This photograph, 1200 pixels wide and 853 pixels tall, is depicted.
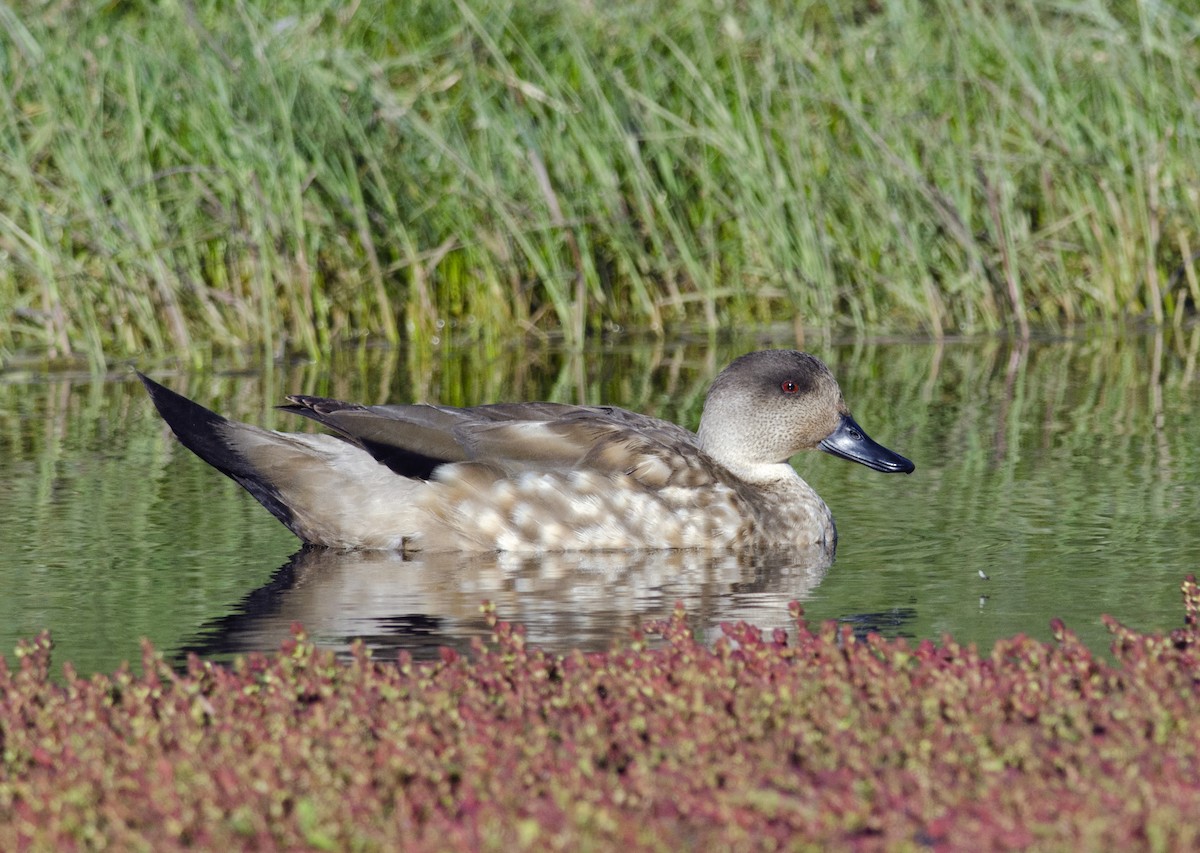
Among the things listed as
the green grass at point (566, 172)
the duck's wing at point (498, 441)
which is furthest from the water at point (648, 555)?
the green grass at point (566, 172)

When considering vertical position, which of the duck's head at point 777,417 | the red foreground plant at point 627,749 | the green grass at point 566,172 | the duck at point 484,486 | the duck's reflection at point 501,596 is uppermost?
the green grass at point 566,172

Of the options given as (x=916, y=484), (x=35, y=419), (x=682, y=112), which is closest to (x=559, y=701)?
(x=916, y=484)

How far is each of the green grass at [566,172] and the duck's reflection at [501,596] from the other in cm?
522

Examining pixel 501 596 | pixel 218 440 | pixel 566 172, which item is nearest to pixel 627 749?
pixel 501 596

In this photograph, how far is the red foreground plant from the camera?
381cm

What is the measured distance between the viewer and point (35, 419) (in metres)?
10.5

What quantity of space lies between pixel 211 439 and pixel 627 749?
3.55 metres

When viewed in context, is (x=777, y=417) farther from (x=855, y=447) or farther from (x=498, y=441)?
(x=498, y=441)

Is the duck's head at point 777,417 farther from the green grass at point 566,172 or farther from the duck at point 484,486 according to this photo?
the green grass at point 566,172

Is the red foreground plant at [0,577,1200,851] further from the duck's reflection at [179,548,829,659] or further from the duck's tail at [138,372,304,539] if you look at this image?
the duck's tail at [138,372,304,539]

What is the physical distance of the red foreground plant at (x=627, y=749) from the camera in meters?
3.81

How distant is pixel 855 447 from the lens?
8.26 m

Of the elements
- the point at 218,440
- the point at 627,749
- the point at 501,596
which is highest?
the point at 218,440

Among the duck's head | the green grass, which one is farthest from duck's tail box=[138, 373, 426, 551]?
the green grass
